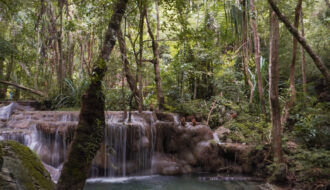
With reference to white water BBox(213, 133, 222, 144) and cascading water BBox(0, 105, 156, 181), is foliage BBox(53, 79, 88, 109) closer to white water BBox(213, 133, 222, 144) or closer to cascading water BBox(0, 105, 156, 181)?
cascading water BBox(0, 105, 156, 181)

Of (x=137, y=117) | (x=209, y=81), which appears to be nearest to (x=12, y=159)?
(x=137, y=117)

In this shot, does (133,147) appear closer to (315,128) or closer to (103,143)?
(103,143)

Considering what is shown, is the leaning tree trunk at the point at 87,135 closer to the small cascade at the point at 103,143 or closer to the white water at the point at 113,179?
the small cascade at the point at 103,143

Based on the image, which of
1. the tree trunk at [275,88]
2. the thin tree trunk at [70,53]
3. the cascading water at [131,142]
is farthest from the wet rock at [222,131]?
the thin tree trunk at [70,53]

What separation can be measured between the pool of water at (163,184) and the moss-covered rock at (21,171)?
8.88 feet

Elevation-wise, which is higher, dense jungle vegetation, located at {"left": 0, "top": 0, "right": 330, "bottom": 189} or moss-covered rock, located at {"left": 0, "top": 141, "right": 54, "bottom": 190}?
dense jungle vegetation, located at {"left": 0, "top": 0, "right": 330, "bottom": 189}

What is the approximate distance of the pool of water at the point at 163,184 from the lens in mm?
6117

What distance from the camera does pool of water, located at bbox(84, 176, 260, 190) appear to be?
612cm

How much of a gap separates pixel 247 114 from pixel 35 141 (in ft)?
22.1

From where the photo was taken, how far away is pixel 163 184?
6488 millimetres

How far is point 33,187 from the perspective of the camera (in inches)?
118

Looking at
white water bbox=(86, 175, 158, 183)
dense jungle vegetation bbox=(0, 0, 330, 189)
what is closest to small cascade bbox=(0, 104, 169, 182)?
white water bbox=(86, 175, 158, 183)

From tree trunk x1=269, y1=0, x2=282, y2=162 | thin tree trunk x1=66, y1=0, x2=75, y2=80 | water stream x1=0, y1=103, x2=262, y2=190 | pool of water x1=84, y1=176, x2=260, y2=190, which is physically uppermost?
thin tree trunk x1=66, y1=0, x2=75, y2=80

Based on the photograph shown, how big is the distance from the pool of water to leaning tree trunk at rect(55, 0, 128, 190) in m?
3.57
